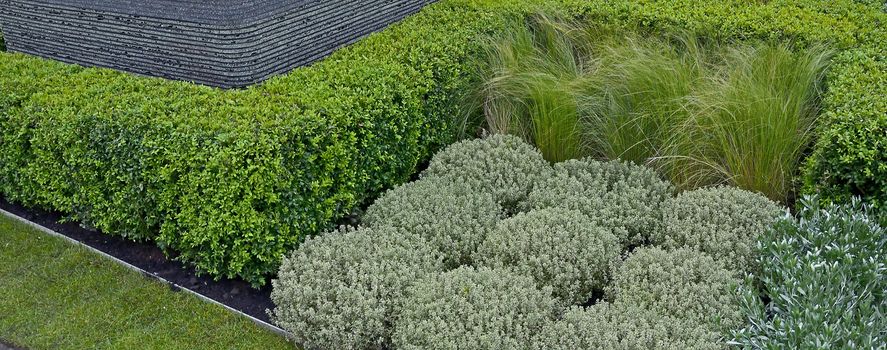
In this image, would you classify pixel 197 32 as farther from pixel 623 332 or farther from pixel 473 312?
pixel 623 332

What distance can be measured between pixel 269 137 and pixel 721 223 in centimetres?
267

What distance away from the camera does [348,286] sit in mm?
4230

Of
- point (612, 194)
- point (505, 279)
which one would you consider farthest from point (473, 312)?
point (612, 194)

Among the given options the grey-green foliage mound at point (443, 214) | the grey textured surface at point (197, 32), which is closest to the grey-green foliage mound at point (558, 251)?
the grey-green foliage mound at point (443, 214)

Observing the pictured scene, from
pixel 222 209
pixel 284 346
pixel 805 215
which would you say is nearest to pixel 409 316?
pixel 284 346

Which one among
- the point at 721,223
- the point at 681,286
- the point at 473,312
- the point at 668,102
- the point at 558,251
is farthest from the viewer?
the point at 668,102

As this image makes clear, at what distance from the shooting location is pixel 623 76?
5.76 meters

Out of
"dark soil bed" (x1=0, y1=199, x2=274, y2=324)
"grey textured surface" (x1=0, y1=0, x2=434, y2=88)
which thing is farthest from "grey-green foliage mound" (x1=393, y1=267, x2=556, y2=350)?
"grey textured surface" (x1=0, y1=0, x2=434, y2=88)

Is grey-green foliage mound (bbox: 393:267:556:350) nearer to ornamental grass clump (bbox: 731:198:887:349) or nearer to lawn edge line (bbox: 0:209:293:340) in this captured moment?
lawn edge line (bbox: 0:209:293:340)

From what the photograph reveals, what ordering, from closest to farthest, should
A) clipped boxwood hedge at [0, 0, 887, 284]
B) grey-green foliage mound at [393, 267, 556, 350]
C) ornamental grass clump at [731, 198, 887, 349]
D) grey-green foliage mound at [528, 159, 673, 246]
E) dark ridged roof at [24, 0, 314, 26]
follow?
ornamental grass clump at [731, 198, 887, 349] < grey-green foliage mound at [393, 267, 556, 350] < clipped boxwood hedge at [0, 0, 887, 284] < grey-green foliage mound at [528, 159, 673, 246] < dark ridged roof at [24, 0, 314, 26]

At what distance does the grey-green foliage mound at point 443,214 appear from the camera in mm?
4680

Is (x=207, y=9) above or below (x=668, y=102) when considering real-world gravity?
above

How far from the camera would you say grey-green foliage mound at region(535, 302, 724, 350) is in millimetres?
3639

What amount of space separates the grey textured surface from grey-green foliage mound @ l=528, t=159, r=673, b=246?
229cm
